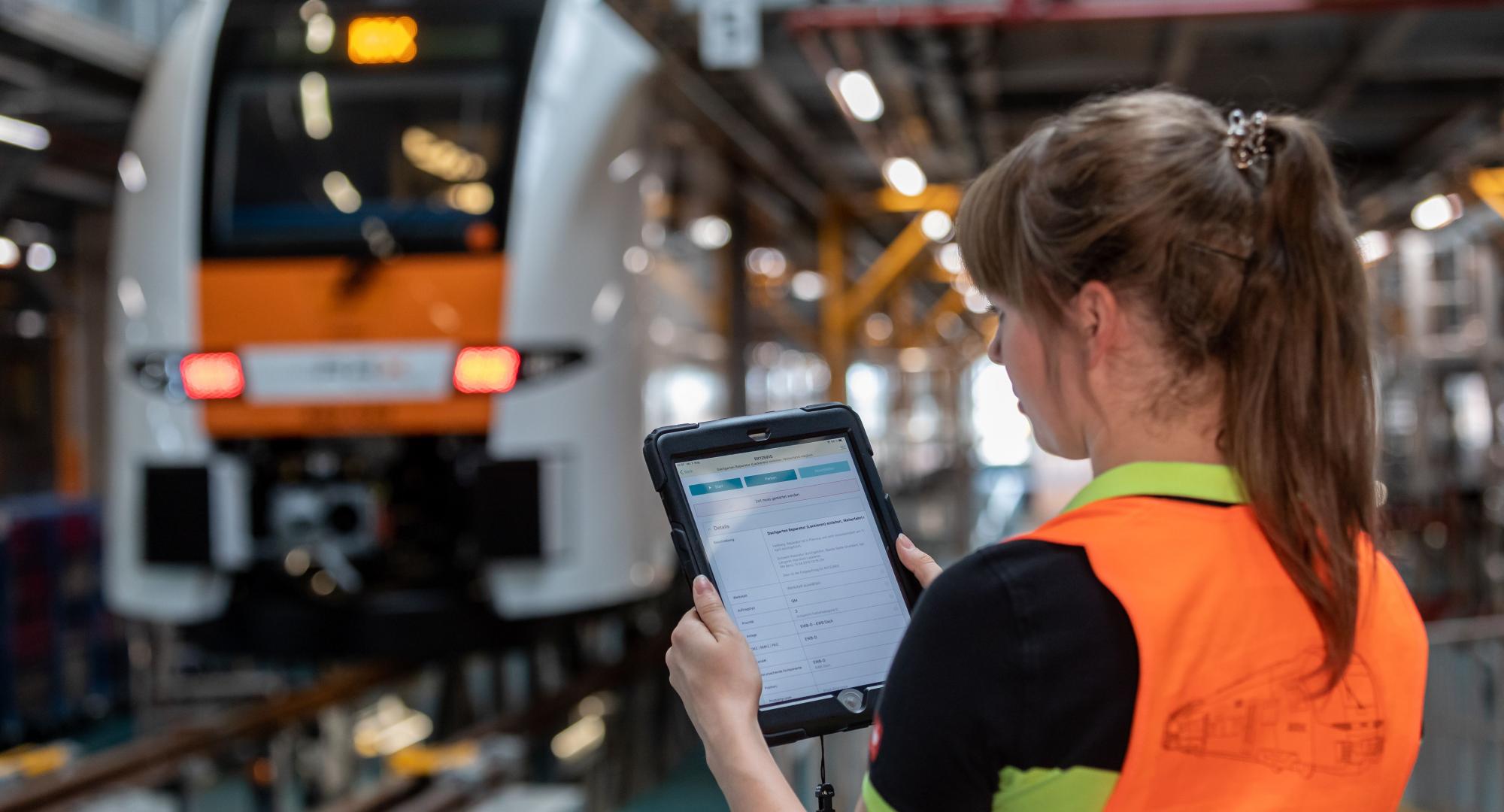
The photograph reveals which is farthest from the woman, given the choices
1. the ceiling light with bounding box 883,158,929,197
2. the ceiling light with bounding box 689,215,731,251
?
the ceiling light with bounding box 689,215,731,251

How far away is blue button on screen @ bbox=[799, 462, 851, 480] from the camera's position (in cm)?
137

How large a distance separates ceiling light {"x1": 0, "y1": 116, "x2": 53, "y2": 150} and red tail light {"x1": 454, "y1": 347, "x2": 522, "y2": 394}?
9.42ft

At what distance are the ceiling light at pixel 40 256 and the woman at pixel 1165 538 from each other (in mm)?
10264

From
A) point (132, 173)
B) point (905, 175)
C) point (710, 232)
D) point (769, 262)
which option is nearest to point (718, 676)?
point (132, 173)

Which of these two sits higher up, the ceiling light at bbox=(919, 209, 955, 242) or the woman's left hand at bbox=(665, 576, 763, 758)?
the ceiling light at bbox=(919, 209, 955, 242)

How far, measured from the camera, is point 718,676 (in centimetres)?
121

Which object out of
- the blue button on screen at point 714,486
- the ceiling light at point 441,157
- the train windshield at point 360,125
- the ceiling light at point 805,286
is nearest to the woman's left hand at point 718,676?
the blue button on screen at point 714,486

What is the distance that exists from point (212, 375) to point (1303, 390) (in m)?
4.94

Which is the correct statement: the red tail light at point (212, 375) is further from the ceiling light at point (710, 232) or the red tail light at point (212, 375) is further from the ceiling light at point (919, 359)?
the ceiling light at point (919, 359)

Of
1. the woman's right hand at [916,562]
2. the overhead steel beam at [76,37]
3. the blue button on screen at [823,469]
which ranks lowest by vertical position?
the woman's right hand at [916,562]

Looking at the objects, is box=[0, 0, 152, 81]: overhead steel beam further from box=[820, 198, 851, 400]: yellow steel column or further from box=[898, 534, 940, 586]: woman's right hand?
box=[898, 534, 940, 586]: woman's right hand

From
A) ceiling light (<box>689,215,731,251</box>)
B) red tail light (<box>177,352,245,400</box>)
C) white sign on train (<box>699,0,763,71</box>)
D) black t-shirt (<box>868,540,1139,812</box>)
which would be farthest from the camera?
ceiling light (<box>689,215,731,251</box>)

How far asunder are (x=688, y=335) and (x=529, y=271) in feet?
15.2

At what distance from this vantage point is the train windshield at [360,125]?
5496 mm
